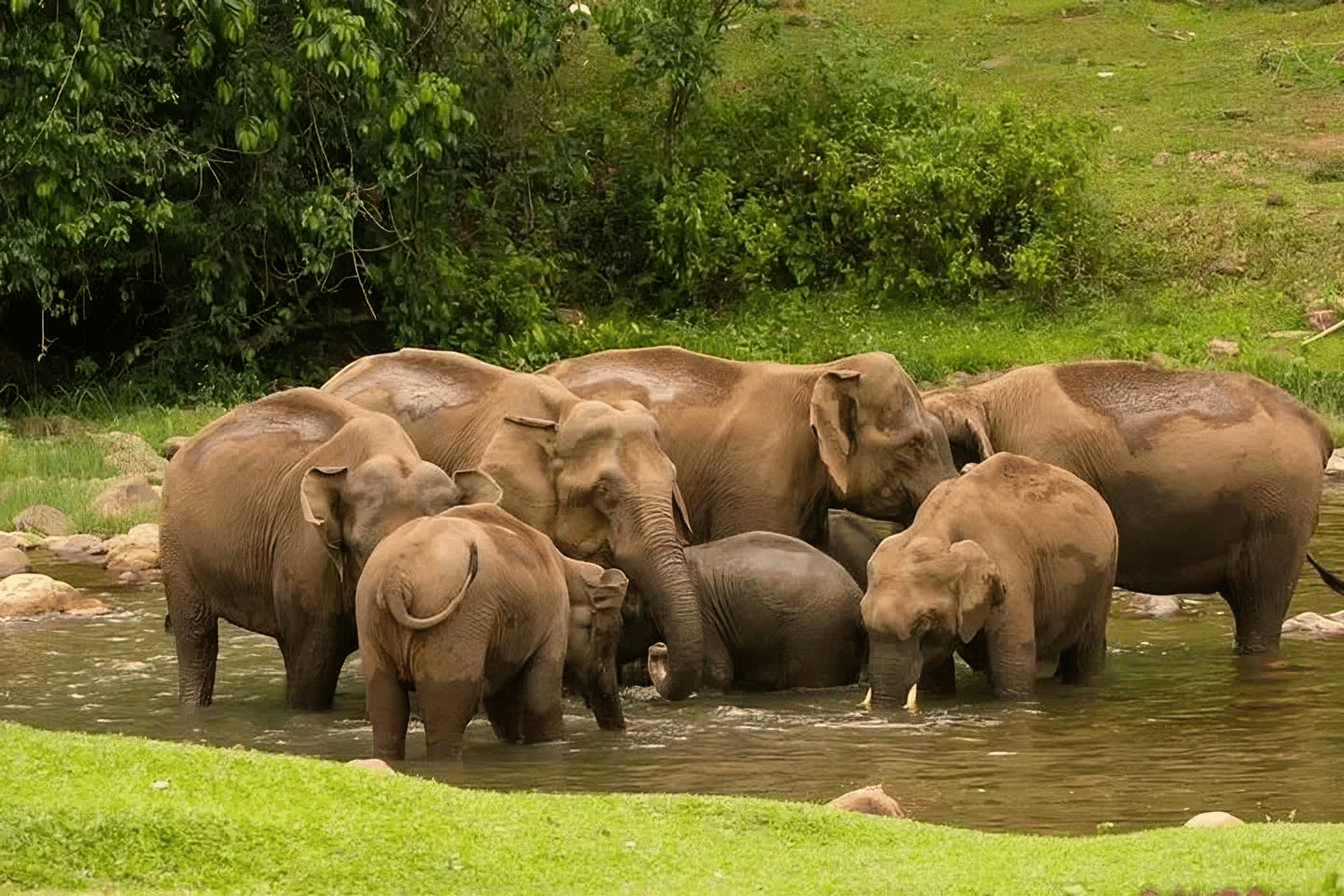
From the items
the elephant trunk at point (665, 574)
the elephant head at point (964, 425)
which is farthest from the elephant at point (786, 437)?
the elephant trunk at point (665, 574)

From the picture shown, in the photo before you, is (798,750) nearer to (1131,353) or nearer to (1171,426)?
(1171,426)

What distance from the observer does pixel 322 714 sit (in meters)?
13.0

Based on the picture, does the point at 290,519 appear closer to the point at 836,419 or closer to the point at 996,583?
the point at 836,419

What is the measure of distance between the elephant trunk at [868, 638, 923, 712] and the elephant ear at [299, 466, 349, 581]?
268 cm

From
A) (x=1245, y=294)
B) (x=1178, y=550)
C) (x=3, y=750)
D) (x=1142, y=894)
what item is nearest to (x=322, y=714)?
(x=3, y=750)

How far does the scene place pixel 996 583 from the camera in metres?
13.0

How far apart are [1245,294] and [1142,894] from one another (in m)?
18.5

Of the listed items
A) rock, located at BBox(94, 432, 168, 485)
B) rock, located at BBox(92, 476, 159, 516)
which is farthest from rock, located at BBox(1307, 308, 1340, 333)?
rock, located at BBox(92, 476, 159, 516)

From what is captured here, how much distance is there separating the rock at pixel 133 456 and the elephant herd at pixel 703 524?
5955 mm

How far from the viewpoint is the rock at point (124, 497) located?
754 inches

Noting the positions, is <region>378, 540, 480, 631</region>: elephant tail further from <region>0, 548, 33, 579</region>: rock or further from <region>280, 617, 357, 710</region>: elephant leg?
<region>0, 548, 33, 579</region>: rock

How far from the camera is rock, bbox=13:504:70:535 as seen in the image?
18.8 metres

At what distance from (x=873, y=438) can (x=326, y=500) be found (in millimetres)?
3535

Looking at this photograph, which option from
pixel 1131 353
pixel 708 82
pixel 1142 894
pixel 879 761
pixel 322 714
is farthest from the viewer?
pixel 708 82
